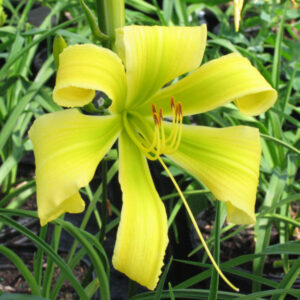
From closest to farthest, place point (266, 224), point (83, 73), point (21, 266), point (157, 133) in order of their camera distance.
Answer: point (83, 73)
point (157, 133)
point (21, 266)
point (266, 224)

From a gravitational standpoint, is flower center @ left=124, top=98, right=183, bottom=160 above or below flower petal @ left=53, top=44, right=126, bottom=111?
below

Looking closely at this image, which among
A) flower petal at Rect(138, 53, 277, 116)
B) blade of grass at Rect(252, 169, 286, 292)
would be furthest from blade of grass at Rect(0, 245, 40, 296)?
blade of grass at Rect(252, 169, 286, 292)

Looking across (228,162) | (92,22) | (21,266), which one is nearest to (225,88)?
(228,162)

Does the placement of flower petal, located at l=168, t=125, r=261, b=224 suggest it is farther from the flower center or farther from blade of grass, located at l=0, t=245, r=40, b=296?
blade of grass, located at l=0, t=245, r=40, b=296

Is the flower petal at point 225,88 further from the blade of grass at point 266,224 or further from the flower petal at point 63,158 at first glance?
the blade of grass at point 266,224

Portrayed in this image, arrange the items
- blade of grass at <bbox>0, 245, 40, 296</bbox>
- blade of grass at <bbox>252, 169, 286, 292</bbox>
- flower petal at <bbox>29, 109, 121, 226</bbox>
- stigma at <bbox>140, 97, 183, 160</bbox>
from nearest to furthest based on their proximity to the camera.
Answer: flower petal at <bbox>29, 109, 121, 226</bbox>, stigma at <bbox>140, 97, 183, 160</bbox>, blade of grass at <bbox>0, 245, 40, 296</bbox>, blade of grass at <bbox>252, 169, 286, 292</bbox>

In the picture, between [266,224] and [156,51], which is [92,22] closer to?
[156,51]

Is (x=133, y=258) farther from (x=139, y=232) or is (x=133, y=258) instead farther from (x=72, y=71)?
A: (x=72, y=71)
